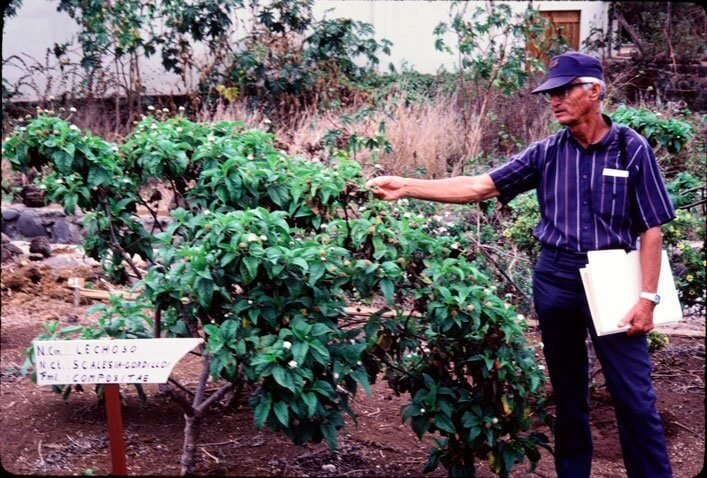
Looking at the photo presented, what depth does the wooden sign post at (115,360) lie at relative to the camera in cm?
342

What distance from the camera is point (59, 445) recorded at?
4.57 m

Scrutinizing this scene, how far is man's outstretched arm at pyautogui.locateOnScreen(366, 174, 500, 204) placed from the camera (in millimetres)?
3904

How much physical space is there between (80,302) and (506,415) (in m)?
4.55

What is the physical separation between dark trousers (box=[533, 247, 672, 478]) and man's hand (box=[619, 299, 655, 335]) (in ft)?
0.23

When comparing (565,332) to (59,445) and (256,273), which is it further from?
(59,445)

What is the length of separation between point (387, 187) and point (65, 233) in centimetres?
652

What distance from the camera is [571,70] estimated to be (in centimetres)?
373

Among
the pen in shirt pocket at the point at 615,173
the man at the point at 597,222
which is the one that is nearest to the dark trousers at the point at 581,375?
the man at the point at 597,222

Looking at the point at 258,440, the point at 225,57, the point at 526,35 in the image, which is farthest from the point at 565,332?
the point at 225,57

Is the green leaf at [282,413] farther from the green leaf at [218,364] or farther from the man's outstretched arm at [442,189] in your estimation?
the man's outstretched arm at [442,189]

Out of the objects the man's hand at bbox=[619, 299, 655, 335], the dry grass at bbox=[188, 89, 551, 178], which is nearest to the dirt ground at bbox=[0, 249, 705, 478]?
the man's hand at bbox=[619, 299, 655, 335]

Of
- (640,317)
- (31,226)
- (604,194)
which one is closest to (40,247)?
(31,226)

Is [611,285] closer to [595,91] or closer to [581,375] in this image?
[581,375]

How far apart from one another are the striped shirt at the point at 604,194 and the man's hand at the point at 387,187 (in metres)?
0.67
